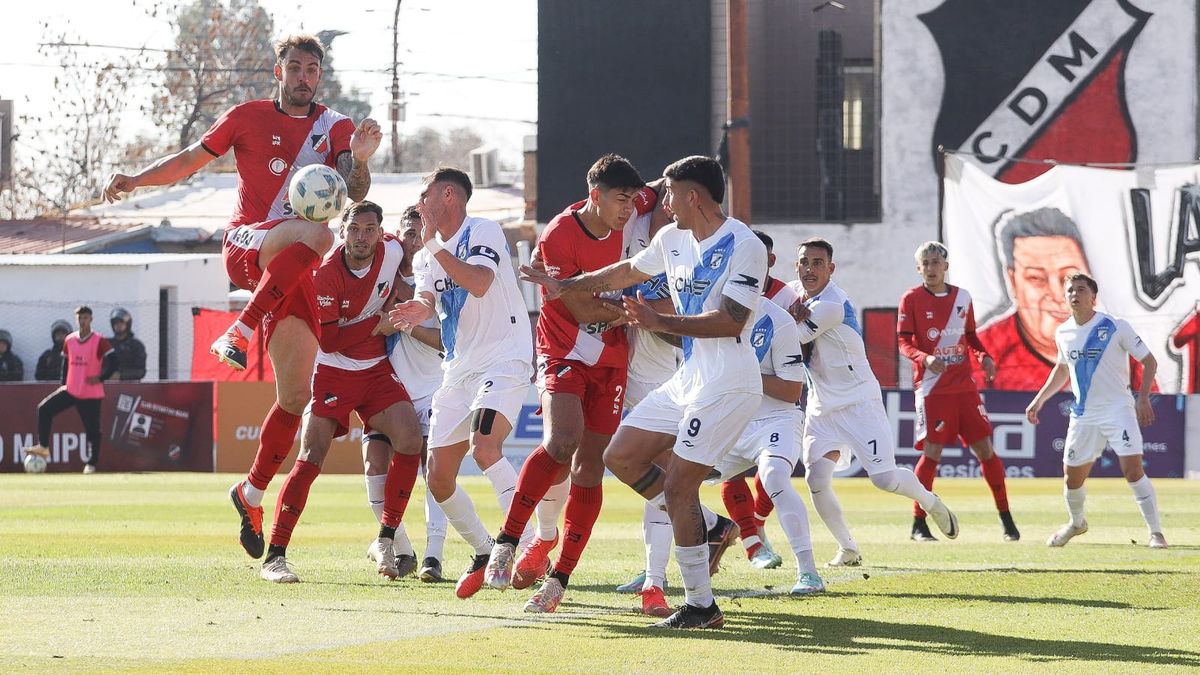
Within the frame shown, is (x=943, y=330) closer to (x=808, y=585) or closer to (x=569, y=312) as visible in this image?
(x=808, y=585)

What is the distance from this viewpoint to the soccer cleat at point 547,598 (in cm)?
825

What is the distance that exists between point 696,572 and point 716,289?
49.0 inches

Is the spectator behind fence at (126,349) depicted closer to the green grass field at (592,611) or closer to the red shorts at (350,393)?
the green grass field at (592,611)

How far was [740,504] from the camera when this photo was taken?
10.6 metres

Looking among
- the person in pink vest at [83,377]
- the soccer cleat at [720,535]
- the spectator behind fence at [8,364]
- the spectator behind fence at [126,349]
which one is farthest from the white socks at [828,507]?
the spectator behind fence at [8,364]

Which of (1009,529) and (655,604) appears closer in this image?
(655,604)

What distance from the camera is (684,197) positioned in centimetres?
764

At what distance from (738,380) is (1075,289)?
6544 millimetres

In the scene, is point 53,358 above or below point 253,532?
above

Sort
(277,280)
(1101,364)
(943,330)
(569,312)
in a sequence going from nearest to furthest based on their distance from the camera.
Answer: (569,312), (277,280), (1101,364), (943,330)

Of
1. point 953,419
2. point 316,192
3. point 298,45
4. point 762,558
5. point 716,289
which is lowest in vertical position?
point 762,558

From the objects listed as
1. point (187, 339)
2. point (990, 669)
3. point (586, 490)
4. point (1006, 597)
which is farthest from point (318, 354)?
point (187, 339)

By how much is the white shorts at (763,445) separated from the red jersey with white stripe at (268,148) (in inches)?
113

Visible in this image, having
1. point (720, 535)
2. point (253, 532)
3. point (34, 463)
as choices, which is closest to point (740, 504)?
point (720, 535)
